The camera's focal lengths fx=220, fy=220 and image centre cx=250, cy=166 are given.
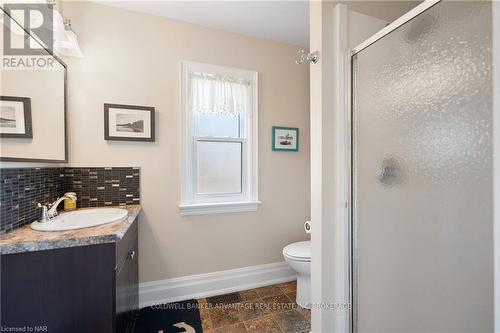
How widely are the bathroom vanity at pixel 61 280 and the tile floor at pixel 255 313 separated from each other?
805mm

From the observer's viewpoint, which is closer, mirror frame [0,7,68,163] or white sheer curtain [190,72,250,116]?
mirror frame [0,7,68,163]

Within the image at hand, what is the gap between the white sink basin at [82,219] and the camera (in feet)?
3.84

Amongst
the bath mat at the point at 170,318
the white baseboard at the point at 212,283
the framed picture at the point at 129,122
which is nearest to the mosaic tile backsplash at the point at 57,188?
the framed picture at the point at 129,122

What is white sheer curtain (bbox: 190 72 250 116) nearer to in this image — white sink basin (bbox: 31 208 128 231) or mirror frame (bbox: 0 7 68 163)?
mirror frame (bbox: 0 7 68 163)

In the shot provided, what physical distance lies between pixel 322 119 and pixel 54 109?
1.78 meters

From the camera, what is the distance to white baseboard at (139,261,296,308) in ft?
6.07

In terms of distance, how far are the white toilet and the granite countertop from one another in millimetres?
1259

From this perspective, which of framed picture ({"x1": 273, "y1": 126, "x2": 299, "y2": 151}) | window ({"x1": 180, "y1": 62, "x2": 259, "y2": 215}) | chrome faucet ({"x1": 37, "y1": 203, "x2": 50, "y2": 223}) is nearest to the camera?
chrome faucet ({"x1": 37, "y1": 203, "x2": 50, "y2": 223})

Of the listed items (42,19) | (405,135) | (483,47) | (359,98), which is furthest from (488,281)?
(42,19)

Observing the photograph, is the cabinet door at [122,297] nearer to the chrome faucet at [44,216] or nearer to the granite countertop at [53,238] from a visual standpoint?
the granite countertop at [53,238]

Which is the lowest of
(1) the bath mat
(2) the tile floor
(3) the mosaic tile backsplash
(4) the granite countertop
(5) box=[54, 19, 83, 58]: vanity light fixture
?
(2) the tile floor

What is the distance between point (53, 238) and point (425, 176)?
1.74 metres

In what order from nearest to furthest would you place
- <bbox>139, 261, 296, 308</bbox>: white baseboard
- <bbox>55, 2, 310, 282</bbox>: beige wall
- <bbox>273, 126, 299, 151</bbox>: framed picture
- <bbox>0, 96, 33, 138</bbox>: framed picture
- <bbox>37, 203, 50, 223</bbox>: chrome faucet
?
<bbox>0, 96, 33, 138</bbox>: framed picture → <bbox>37, 203, 50, 223</bbox>: chrome faucet → <bbox>55, 2, 310, 282</bbox>: beige wall → <bbox>139, 261, 296, 308</bbox>: white baseboard → <bbox>273, 126, 299, 151</bbox>: framed picture

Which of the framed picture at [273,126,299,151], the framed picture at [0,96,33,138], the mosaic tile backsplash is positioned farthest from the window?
the framed picture at [0,96,33,138]
